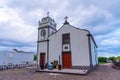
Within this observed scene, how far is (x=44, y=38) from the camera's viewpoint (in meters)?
17.2

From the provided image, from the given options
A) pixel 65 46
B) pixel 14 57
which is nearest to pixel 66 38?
pixel 65 46

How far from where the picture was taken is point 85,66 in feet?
42.6

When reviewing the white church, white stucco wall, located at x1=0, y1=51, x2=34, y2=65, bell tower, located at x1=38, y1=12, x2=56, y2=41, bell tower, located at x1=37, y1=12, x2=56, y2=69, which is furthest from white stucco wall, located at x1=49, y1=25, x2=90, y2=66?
white stucco wall, located at x1=0, y1=51, x2=34, y2=65

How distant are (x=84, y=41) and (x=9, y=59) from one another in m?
14.3

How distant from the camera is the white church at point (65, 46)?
→ 13.4 metres

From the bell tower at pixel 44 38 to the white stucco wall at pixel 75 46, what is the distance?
871 mm

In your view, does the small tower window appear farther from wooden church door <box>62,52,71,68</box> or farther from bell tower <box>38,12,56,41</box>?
bell tower <box>38,12,56,41</box>

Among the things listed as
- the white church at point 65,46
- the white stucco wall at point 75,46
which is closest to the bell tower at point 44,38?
the white church at point 65,46

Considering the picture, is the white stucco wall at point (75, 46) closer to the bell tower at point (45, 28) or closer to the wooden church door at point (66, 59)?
the wooden church door at point (66, 59)

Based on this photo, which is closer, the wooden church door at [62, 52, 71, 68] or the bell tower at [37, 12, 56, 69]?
→ the wooden church door at [62, 52, 71, 68]

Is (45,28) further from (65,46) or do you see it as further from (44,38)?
(65,46)

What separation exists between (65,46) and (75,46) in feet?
4.76

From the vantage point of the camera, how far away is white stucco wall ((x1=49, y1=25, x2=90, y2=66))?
13345mm

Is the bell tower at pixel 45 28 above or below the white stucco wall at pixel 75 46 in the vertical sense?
above
